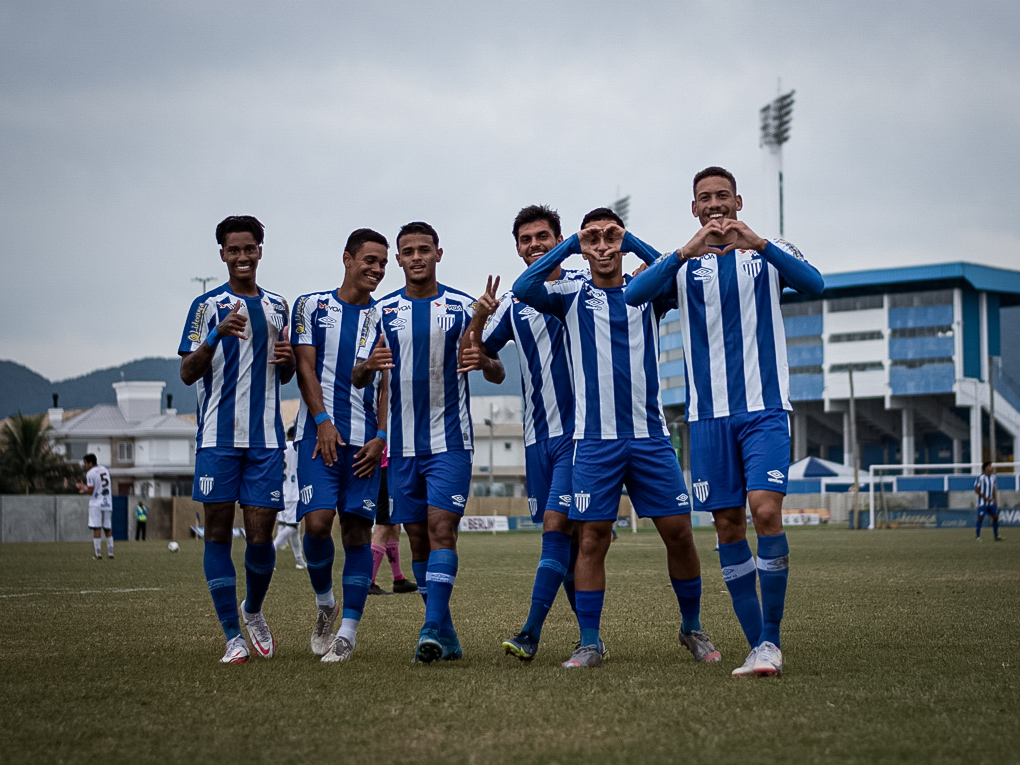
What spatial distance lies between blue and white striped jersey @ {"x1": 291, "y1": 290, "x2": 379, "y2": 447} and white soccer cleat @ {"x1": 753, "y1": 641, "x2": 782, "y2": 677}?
2.84 meters

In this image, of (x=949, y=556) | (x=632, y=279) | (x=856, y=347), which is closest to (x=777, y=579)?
(x=632, y=279)

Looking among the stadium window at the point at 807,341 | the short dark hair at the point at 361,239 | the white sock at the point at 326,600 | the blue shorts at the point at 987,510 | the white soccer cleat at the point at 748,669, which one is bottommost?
the blue shorts at the point at 987,510

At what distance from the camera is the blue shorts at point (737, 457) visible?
226 inches

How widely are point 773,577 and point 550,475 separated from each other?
1.74m

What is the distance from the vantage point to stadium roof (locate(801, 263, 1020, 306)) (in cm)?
8538

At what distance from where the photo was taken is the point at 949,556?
63.1 ft

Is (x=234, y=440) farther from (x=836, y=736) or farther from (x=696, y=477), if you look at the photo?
(x=836, y=736)

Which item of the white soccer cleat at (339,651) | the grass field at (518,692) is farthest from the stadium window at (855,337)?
the white soccer cleat at (339,651)

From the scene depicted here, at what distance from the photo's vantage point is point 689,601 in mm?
6555

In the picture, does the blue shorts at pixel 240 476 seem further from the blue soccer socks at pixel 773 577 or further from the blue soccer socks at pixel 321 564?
the blue soccer socks at pixel 773 577

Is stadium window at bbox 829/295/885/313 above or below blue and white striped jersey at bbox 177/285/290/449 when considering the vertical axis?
above

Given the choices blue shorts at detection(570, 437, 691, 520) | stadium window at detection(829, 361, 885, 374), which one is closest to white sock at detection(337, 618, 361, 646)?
blue shorts at detection(570, 437, 691, 520)

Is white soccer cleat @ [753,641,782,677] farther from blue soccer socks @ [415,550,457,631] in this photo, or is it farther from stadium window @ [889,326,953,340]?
stadium window @ [889,326,953,340]

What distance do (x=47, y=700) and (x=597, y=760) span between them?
279 cm
